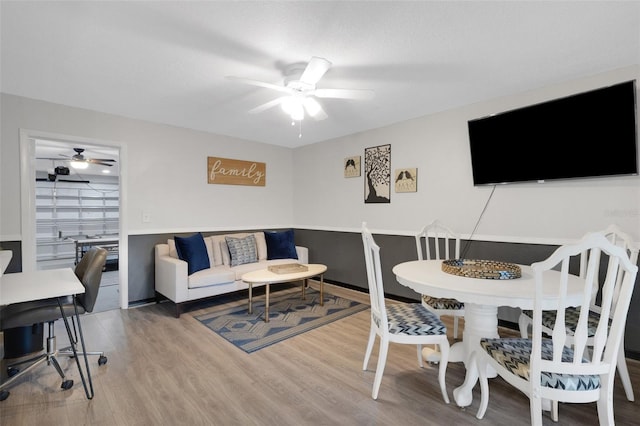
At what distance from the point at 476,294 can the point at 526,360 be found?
15.0 inches

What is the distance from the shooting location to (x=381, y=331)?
198 centimetres

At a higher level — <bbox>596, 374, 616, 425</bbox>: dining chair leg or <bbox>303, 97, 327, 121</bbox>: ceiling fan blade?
<bbox>303, 97, 327, 121</bbox>: ceiling fan blade

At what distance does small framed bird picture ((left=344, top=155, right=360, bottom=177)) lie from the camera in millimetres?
4465

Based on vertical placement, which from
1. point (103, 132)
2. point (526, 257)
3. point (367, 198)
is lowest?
point (526, 257)

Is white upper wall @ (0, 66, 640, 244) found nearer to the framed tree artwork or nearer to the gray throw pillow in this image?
the framed tree artwork

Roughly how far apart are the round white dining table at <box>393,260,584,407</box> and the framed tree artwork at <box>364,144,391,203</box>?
6.60 ft

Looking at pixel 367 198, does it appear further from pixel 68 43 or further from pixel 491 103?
pixel 68 43

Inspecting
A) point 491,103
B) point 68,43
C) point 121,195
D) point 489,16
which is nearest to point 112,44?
point 68,43

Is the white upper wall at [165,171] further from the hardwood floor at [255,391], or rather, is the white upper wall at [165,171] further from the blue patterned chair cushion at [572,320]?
the blue patterned chair cushion at [572,320]

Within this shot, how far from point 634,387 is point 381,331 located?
180cm

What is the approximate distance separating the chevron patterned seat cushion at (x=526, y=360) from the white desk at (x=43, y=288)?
95.0 inches

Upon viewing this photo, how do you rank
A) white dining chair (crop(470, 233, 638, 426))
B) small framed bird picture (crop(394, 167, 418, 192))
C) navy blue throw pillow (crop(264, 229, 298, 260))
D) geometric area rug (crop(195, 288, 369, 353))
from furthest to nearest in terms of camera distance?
navy blue throw pillow (crop(264, 229, 298, 260)), small framed bird picture (crop(394, 167, 418, 192)), geometric area rug (crop(195, 288, 369, 353)), white dining chair (crop(470, 233, 638, 426))

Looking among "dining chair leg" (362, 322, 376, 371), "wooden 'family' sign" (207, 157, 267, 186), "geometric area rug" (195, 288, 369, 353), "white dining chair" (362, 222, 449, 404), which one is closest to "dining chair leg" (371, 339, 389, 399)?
"white dining chair" (362, 222, 449, 404)

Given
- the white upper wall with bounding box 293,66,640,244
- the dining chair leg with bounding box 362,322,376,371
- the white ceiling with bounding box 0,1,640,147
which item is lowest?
the dining chair leg with bounding box 362,322,376,371
